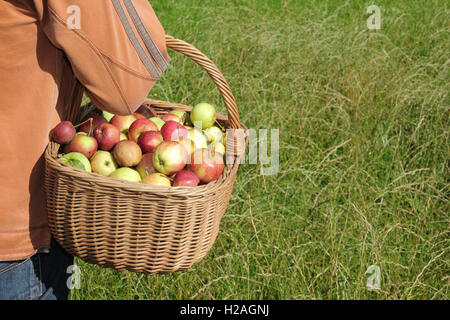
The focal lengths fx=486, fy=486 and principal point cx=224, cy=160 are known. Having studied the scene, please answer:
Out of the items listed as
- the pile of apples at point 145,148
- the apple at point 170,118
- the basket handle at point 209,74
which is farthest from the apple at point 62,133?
the apple at point 170,118

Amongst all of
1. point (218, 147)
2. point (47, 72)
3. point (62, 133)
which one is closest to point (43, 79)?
point (47, 72)

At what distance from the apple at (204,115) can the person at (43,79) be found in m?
0.39

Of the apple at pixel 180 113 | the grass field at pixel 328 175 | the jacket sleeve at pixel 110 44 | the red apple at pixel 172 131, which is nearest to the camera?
the jacket sleeve at pixel 110 44

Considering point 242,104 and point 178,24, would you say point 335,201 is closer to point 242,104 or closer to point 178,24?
point 242,104

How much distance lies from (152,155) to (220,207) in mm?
284

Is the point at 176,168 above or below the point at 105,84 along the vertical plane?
below

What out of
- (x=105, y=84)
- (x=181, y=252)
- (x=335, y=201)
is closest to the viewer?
(x=105, y=84)

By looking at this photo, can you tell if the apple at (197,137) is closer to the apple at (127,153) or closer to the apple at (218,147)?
the apple at (218,147)

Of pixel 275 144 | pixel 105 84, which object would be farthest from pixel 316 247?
pixel 105 84

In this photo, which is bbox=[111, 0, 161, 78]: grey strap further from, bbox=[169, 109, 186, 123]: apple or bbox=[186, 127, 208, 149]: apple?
bbox=[169, 109, 186, 123]: apple

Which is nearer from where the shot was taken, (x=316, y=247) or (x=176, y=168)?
(x=176, y=168)

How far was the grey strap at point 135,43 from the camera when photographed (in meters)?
1.12

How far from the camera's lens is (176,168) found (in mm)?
1419
